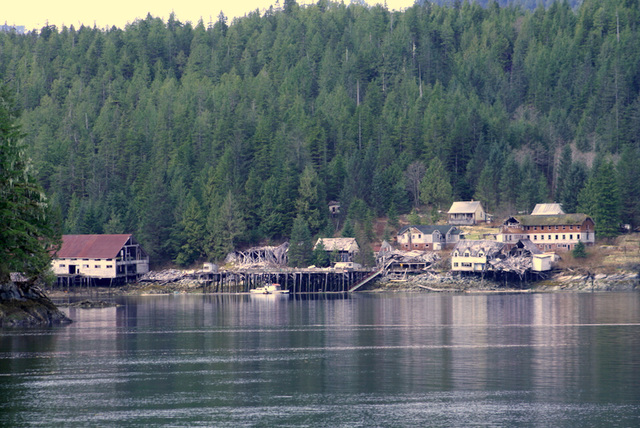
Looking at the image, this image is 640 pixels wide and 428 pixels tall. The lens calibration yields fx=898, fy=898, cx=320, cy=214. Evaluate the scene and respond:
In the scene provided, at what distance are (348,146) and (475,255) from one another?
144ft

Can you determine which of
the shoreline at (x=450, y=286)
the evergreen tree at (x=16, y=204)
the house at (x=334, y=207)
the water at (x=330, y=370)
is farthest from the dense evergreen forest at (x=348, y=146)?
the evergreen tree at (x=16, y=204)

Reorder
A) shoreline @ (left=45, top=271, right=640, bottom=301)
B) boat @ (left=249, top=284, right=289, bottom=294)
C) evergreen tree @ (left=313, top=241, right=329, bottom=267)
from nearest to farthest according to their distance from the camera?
1. shoreline @ (left=45, top=271, right=640, bottom=301)
2. boat @ (left=249, top=284, right=289, bottom=294)
3. evergreen tree @ (left=313, top=241, right=329, bottom=267)

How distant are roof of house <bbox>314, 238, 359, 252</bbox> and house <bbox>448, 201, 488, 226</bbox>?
60.4 ft

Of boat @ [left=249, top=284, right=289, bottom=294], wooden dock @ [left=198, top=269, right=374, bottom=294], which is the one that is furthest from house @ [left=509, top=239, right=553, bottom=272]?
boat @ [left=249, top=284, right=289, bottom=294]

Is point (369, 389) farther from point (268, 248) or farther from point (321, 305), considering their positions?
point (268, 248)

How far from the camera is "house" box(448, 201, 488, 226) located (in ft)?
434

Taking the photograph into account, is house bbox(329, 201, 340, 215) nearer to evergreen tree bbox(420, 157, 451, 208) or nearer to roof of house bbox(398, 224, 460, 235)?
evergreen tree bbox(420, 157, 451, 208)

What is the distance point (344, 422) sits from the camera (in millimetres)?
34719

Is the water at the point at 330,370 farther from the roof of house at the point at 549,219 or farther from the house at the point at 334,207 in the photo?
the house at the point at 334,207

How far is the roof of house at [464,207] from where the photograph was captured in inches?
5207

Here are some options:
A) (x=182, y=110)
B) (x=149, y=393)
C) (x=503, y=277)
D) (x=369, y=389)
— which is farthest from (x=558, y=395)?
(x=182, y=110)

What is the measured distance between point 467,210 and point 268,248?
3014cm

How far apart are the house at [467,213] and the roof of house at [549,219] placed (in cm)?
869

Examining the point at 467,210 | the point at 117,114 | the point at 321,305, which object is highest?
the point at 117,114
